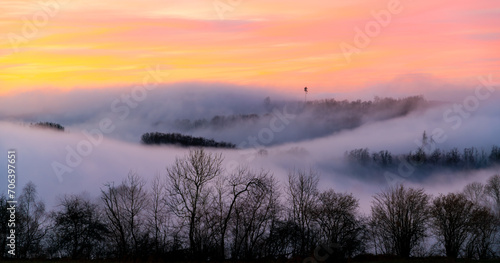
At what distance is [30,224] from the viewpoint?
6869 centimetres

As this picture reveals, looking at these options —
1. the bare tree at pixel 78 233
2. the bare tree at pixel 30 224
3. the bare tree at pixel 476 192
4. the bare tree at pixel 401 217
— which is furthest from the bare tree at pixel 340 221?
the bare tree at pixel 476 192

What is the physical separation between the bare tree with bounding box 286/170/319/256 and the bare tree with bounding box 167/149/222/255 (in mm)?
9788

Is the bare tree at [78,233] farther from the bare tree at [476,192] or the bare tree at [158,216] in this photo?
the bare tree at [476,192]

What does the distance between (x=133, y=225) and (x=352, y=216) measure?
72.5ft

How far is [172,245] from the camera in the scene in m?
49.8

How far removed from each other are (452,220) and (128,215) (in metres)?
35.5

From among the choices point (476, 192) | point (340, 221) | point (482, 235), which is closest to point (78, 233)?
point (340, 221)

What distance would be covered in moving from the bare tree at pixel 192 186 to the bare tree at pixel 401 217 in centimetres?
1920

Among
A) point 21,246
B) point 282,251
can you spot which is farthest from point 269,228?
point 21,246

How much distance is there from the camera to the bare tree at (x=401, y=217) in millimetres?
62875

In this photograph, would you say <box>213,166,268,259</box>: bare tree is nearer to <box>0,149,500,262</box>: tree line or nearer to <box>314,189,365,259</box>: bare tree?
<box>0,149,500,262</box>: tree line

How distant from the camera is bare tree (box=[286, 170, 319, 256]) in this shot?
60.7 metres

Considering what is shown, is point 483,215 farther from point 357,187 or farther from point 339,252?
point 357,187

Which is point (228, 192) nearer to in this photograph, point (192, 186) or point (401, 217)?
point (192, 186)
